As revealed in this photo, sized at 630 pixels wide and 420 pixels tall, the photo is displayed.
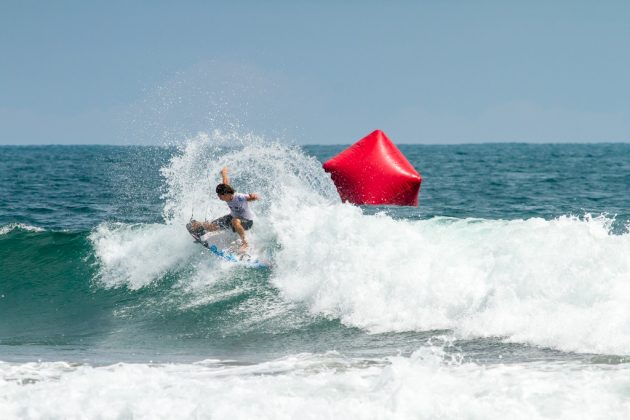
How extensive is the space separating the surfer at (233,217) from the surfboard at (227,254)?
8 cm

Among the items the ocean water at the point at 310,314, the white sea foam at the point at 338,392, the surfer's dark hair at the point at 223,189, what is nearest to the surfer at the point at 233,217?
the surfer's dark hair at the point at 223,189

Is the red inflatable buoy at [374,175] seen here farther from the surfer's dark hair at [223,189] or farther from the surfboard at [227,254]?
the surfboard at [227,254]

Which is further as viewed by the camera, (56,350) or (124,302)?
(124,302)

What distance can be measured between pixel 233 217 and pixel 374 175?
9.33ft

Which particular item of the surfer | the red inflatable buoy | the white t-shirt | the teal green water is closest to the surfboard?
the surfer

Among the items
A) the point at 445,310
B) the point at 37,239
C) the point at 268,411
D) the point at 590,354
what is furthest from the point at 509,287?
the point at 37,239

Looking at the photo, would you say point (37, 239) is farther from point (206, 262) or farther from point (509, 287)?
point (509, 287)

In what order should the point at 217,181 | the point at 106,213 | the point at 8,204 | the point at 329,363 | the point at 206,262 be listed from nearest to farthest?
the point at 329,363, the point at 206,262, the point at 217,181, the point at 106,213, the point at 8,204

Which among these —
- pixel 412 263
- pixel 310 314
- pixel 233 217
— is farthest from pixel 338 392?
pixel 233 217

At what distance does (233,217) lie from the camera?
47.2 feet

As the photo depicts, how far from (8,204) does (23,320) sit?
15102 millimetres

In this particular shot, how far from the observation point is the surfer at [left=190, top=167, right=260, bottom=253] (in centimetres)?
1398

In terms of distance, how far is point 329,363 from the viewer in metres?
9.34

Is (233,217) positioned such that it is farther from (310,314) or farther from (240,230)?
(310,314)
